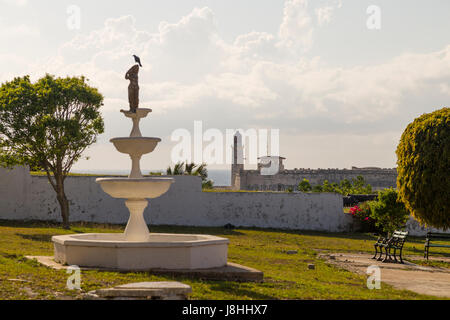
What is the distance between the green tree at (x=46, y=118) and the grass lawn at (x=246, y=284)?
3.23m

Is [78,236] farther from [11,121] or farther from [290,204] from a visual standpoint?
[290,204]

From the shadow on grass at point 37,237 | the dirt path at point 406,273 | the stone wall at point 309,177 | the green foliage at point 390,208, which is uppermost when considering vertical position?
the stone wall at point 309,177

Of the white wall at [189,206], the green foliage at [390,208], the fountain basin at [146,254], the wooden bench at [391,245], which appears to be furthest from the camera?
the white wall at [189,206]

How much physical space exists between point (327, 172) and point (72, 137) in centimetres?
2827

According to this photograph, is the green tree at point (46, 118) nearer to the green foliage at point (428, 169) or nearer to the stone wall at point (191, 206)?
the stone wall at point (191, 206)

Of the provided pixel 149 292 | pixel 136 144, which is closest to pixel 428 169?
pixel 136 144

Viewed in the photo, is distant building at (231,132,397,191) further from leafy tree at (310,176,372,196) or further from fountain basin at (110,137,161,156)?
fountain basin at (110,137,161,156)

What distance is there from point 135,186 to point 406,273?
23.2 ft

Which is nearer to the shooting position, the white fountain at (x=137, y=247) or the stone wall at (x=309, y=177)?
the white fountain at (x=137, y=247)

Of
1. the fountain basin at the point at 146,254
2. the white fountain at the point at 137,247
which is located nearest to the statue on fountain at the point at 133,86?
the white fountain at the point at 137,247

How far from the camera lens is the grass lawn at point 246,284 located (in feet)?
30.3

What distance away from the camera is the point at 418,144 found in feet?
56.6

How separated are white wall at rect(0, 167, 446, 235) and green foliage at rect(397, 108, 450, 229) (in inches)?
405

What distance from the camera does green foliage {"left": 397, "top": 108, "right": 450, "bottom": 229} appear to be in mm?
16547
